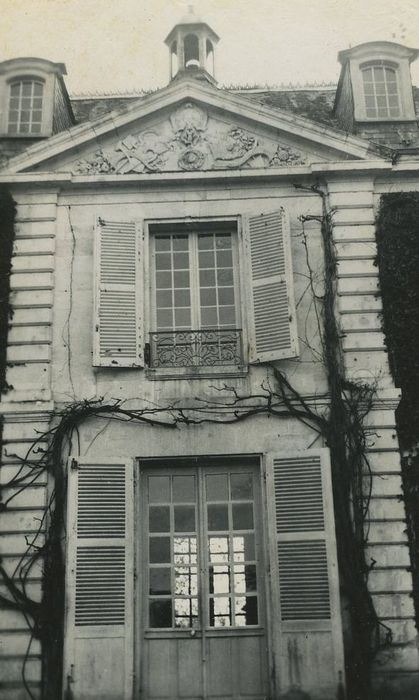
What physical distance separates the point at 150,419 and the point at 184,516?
114cm

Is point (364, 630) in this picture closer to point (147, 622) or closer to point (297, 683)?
point (297, 683)

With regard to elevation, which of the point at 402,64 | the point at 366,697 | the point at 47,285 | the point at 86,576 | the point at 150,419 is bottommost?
the point at 366,697

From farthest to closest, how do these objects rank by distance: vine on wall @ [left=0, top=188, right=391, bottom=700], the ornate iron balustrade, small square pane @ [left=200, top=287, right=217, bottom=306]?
small square pane @ [left=200, top=287, right=217, bottom=306], the ornate iron balustrade, vine on wall @ [left=0, top=188, right=391, bottom=700]

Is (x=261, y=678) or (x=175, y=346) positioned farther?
(x=175, y=346)

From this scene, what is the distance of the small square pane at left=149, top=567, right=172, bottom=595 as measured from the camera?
839 cm

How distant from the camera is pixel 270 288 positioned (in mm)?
9094

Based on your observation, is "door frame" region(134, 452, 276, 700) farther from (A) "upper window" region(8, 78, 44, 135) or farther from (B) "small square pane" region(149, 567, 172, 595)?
(A) "upper window" region(8, 78, 44, 135)

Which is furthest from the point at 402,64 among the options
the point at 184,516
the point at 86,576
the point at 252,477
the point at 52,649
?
the point at 52,649

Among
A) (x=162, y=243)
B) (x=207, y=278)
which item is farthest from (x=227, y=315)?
(x=162, y=243)

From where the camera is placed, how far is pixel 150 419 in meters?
8.67

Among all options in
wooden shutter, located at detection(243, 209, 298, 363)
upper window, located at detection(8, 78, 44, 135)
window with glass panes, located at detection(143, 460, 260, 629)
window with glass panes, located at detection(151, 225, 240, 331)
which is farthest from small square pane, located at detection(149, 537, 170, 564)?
upper window, located at detection(8, 78, 44, 135)

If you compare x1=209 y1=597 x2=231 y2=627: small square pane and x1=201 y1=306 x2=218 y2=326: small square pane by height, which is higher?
x1=201 y1=306 x2=218 y2=326: small square pane

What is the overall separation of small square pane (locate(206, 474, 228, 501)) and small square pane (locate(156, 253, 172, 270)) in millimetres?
2636

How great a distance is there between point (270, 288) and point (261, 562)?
Answer: 10.2 feet
